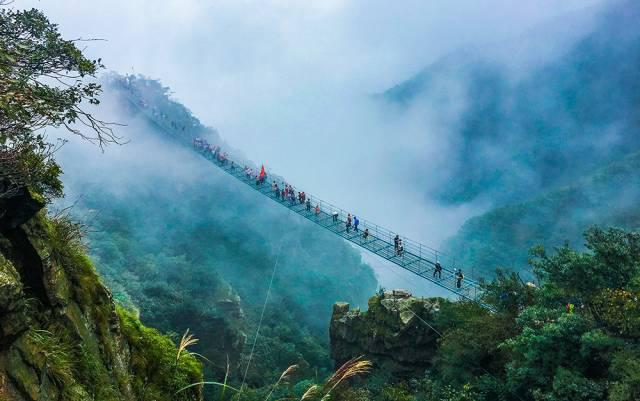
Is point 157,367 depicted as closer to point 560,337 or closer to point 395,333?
point 560,337

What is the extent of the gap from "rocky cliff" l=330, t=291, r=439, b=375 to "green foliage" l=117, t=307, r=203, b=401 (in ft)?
44.4

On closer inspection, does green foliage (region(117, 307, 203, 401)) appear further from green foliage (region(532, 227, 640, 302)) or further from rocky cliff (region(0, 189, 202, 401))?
green foliage (region(532, 227, 640, 302))

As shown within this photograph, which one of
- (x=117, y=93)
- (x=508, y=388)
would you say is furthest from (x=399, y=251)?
(x=117, y=93)

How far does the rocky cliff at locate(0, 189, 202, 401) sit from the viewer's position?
284cm

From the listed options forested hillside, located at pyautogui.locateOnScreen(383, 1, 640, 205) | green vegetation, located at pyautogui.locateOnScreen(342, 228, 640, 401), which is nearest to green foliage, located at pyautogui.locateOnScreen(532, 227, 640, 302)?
green vegetation, located at pyautogui.locateOnScreen(342, 228, 640, 401)

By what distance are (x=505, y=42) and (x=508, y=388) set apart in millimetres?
133386

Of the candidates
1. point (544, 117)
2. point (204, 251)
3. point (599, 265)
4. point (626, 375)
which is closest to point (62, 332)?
point (626, 375)

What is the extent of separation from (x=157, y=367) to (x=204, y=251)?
1969 inches

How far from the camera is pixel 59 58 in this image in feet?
12.4

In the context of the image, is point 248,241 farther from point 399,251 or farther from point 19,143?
point 19,143

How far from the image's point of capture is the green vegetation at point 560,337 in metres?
8.59

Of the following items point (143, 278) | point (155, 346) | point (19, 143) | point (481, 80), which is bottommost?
point (155, 346)

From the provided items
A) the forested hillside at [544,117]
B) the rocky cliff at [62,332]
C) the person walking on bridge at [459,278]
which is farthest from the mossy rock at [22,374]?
the forested hillside at [544,117]

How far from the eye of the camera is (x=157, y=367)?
17.0 ft
